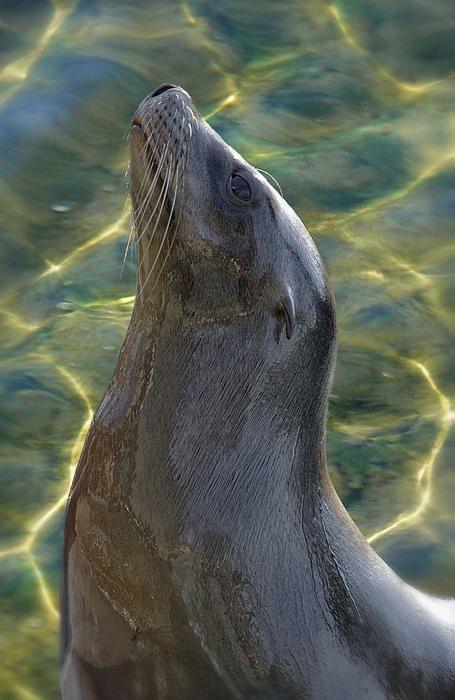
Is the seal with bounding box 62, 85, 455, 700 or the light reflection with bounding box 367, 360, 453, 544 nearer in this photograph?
the seal with bounding box 62, 85, 455, 700

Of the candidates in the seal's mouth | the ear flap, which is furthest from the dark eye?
the ear flap

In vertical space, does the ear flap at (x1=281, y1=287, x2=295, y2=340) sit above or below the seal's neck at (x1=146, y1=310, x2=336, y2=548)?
above

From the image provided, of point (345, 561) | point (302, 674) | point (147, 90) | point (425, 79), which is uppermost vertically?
point (425, 79)

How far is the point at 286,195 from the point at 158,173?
10.2 feet

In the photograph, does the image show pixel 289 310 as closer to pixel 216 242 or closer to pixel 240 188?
pixel 216 242

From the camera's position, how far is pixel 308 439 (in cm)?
330

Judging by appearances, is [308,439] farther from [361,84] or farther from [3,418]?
[361,84]

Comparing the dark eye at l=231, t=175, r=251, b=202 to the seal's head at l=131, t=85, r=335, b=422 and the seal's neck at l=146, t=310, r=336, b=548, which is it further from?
the seal's neck at l=146, t=310, r=336, b=548

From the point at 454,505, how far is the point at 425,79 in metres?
3.40

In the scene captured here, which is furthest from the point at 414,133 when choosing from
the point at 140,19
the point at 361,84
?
the point at 140,19

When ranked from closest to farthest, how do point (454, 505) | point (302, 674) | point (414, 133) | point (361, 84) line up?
point (302, 674) < point (454, 505) < point (414, 133) < point (361, 84)

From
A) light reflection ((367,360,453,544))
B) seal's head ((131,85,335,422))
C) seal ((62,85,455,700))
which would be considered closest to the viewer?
seal ((62,85,455,700))

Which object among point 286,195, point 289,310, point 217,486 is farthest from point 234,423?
point 286,195

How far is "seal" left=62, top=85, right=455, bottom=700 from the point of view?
10.3 feet
